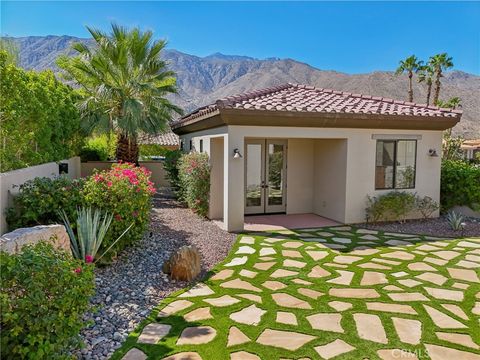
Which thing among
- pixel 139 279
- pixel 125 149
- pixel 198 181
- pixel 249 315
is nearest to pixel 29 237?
pixel 139 279

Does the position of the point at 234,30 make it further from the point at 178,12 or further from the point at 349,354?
the point at 349,354

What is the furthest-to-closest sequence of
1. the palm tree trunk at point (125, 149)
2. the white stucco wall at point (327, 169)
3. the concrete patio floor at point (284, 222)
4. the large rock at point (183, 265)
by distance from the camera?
the palm tree trunk at point (125, 149), the concrete patio floor at point (284, 222), the white stucco wall at point (327, 169), the large rock at point (183, 265)

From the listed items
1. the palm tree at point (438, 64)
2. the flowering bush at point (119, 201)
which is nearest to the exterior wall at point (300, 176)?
the flowering bush at point (119, 201)

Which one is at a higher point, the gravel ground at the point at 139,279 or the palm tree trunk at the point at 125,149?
the palm tree trunk at the point at 125,149

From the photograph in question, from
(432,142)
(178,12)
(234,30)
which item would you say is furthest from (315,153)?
(234,30)

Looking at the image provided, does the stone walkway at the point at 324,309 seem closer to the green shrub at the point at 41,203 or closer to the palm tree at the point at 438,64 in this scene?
the green shrub at the point at 41,203

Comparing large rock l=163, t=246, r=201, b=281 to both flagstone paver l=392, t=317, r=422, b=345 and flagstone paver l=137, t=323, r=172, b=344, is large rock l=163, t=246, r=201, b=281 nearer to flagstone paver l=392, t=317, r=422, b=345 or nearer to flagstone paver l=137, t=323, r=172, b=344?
flagstone paver l=137, t=323, r=172, b=344

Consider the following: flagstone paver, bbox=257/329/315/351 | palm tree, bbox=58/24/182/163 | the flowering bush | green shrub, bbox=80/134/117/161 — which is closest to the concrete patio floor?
the flowering bush

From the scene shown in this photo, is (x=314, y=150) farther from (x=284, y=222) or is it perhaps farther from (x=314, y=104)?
(x=284, y=222)

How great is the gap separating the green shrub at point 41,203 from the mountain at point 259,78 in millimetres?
56113

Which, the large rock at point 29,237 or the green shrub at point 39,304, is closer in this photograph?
the green shrub at point 39,304

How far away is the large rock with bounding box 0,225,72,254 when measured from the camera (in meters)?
4.73

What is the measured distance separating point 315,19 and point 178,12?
8703 mm

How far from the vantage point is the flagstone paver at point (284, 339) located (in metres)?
4.55
